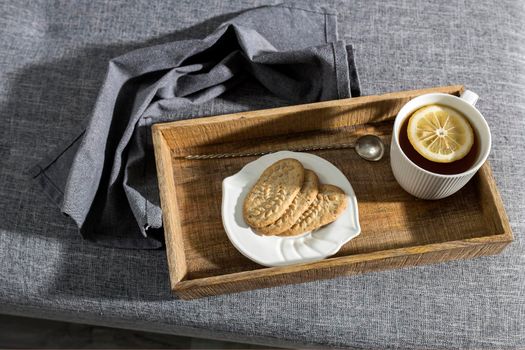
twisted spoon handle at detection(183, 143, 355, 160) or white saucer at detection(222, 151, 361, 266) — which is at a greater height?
twisted spoon handle at detection(183, 143, 355, 160)

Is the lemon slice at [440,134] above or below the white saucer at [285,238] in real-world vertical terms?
above

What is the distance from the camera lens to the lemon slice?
2.23 feet

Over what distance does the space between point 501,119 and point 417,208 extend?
8.9 inches

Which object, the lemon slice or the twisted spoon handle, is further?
the twisted spoon handle

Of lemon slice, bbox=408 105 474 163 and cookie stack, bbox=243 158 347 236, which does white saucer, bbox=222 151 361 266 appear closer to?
cookie stack, bbox=243 158 347 236

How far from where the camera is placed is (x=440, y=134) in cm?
69

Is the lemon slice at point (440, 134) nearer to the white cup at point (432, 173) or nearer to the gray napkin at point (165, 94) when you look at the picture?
the white cup at point (432, 173)

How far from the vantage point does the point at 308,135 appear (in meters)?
0.81

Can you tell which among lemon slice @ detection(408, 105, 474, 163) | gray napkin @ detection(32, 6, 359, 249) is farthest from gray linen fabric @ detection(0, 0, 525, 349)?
lemon slice @ detection(408, 105, 474, 163)

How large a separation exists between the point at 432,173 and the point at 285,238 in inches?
8.2

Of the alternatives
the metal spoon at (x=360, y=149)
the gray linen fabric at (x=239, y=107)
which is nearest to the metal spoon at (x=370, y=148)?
the metal spoon at (x=360, y=149)

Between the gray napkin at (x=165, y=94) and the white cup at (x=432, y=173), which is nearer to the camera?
the white cup at (x=432, y=173)

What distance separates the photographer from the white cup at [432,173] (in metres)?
0.67

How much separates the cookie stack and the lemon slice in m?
0.13
